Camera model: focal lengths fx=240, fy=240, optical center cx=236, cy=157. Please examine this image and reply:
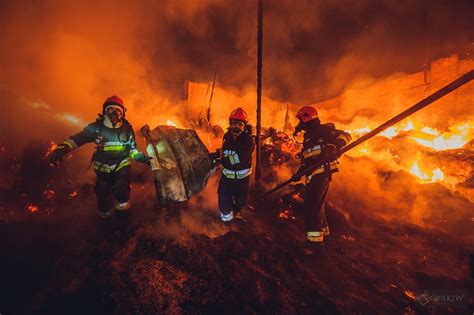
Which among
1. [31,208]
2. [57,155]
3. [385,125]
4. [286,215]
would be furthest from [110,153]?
[385,125]

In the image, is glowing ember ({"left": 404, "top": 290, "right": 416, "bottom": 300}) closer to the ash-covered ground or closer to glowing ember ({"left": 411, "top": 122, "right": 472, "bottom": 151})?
the ash-covered ground

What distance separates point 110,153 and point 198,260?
7.71 ft

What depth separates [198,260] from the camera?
11.5 feet

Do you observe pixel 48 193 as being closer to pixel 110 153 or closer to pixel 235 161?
pixel 110 153

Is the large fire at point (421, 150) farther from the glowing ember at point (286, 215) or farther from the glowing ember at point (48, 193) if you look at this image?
the glowing ember at point (48, 193)

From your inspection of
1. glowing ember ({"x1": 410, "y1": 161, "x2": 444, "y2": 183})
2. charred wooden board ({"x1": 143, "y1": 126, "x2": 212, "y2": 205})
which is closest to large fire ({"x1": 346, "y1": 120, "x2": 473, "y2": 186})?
glowing ember ({"x1": 410, "y1": 161, "x2": 444, "y2": 183})

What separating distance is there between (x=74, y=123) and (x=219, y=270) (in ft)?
25.3

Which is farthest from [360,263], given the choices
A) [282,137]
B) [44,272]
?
[282,137]

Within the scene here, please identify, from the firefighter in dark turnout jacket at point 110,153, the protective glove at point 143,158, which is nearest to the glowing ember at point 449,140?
the protective glove at point 143,158

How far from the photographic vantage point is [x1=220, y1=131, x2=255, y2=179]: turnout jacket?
4547 mm

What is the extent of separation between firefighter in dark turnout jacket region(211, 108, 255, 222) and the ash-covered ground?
505 millimetres

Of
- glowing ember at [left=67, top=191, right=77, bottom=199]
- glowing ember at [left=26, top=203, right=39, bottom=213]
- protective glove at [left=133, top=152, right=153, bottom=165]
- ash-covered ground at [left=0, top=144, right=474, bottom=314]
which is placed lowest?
ash-covered ground at [left=0, top=144, right=474, bottom=314]

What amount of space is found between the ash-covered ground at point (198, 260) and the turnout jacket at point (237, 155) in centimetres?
107

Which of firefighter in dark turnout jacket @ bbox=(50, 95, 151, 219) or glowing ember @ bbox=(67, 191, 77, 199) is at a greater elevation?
firefighter in dark turnout jacket @ bbox=(50, 95, 151, 219)
